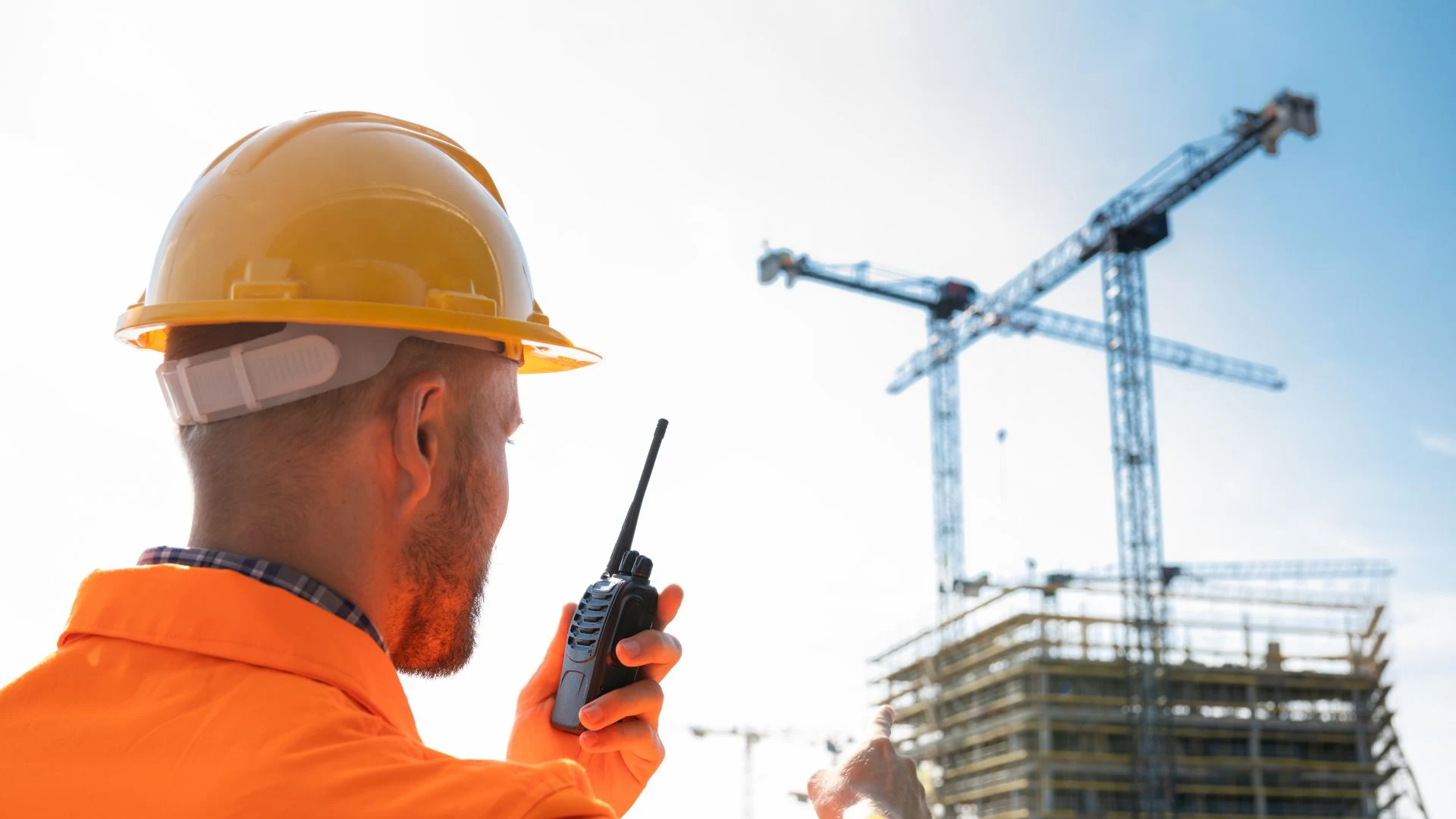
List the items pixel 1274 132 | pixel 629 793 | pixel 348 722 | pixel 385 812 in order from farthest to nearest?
pixel 1274 132
pixel 629 793
pixel 348 722
pixel 385 812

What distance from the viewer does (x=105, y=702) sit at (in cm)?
111

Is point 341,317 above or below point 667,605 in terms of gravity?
above

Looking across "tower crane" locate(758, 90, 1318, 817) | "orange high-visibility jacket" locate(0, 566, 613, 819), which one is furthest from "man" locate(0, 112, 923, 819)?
"tower crane" locate(758, 90, 1318, 817)

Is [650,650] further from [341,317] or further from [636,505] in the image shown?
[341,317]

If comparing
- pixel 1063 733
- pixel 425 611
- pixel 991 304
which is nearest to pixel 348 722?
pixel 425 611

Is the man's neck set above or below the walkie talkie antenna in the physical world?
below

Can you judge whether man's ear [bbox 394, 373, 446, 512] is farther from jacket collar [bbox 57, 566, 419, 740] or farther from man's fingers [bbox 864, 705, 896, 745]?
man's fingers [bbox 864, 705, 896, 745]

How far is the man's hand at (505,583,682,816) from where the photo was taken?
181cm

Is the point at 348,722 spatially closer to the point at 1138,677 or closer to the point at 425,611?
the point at 425,611

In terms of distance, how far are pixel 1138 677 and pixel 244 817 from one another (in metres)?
59.9

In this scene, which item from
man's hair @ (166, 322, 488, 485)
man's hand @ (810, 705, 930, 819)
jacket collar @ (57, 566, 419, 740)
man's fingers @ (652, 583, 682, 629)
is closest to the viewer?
jacket collar @ (57, 566, 419, 740)

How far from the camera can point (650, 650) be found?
71.4 inches

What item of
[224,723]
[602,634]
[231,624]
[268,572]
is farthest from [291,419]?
[602,634]

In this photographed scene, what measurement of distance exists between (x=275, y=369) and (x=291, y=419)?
0.08 metres
